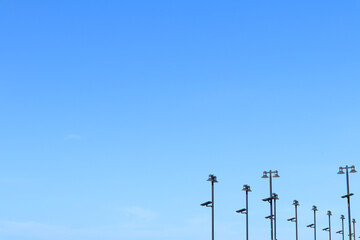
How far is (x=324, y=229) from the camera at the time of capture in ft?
308

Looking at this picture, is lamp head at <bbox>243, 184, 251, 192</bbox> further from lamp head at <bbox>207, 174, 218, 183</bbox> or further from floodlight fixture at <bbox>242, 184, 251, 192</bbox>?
lamp head at <bbox>207, 174, 218, 183</bbox>

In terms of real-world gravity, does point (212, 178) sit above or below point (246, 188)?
below

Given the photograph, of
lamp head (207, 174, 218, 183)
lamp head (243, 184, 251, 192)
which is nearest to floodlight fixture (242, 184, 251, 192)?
lamp head (243, 184, 251, 192)

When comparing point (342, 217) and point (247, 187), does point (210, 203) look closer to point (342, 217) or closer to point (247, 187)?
point (247, 187)

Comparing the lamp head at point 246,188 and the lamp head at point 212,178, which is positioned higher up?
the lamp head at point 246,188

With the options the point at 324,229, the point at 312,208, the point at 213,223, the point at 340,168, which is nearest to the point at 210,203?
the point at 213,223

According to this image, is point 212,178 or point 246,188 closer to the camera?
point 212,178

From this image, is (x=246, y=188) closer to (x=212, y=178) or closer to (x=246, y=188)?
(x=246, y=188)

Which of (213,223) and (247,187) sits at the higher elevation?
(247,187)

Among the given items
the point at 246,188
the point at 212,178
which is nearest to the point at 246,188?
the point at 246,188

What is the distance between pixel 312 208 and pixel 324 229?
46.7 ft

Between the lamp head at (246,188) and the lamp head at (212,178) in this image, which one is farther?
the lamp head at (246,188)

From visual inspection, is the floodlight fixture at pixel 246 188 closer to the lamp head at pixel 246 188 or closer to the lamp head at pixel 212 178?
the lamp head at pixel 246 188

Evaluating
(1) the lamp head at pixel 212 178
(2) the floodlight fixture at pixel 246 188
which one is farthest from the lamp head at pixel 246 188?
(1) the lamp head at pixel 212 178
